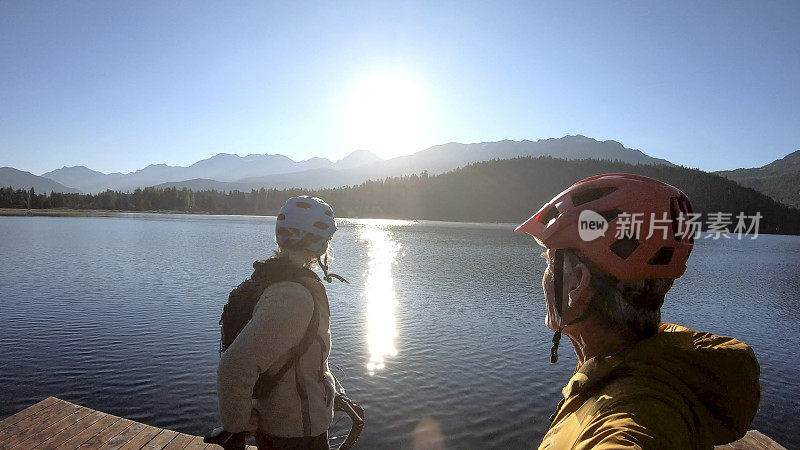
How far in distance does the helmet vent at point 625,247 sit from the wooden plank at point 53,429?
10758 mm

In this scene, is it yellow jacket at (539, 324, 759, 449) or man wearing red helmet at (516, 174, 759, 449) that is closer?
yellow jacket at (539, 324, 759, 449)

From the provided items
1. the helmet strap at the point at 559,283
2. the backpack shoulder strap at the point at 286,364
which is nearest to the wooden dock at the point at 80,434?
the backpack shoulder strap at the point at 286,364

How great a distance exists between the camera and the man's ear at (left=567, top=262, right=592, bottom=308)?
272 centimetres

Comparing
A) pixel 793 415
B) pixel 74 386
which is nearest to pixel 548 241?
pixel 74 386

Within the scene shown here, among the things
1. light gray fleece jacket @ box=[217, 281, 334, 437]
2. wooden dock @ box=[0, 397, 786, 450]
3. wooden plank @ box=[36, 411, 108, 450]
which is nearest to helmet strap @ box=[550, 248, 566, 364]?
light gray fleece jacket @ box=[217, 281, 334, 437]

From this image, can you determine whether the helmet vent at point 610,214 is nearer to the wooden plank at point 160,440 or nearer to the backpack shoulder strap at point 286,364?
the backpack shoulder strap at point 286,364

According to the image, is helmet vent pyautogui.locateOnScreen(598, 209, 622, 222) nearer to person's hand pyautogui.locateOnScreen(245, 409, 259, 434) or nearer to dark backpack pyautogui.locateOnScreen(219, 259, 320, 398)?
dark backpack pyautogui.locateOnScreen(219, 259, 320, 398)

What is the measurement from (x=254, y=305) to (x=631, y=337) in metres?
3.40

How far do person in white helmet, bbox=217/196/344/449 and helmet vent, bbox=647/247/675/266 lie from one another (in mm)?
3047

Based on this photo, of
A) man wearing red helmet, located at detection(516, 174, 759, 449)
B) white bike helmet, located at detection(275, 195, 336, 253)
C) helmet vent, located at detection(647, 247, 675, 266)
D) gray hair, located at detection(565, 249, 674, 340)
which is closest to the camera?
man wearing red helmet, located at detection(516, 174, 759, 449)

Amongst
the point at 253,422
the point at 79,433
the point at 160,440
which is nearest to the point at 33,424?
the point at 79,433

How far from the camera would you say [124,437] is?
878cm

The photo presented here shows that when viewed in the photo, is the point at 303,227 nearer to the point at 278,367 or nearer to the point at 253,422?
the point at 278,367

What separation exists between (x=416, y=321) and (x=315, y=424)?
72.5 ft
